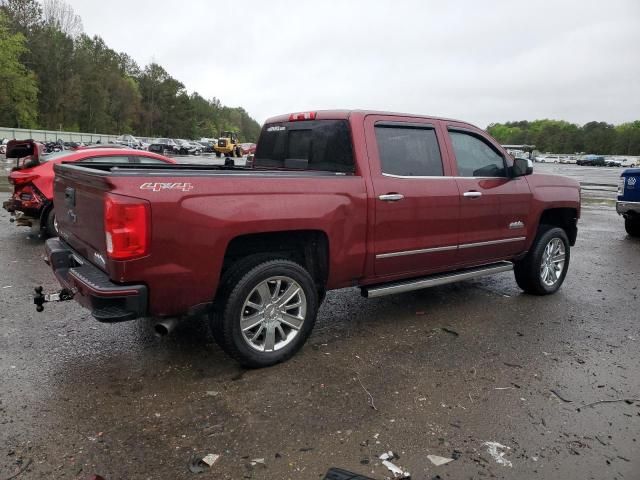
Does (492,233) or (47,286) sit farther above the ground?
(492,233)

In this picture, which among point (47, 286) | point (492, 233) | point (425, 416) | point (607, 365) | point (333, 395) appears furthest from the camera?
point (47, 286)

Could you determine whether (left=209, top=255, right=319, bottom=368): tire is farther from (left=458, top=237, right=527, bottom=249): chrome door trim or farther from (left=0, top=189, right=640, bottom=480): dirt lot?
(left=458, top=237, right=527, bottom=249): chrome door trim

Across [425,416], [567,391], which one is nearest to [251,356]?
[425,416]

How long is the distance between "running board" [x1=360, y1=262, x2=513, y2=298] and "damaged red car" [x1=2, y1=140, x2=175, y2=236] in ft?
15.4

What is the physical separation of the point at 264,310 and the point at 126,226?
122 cm

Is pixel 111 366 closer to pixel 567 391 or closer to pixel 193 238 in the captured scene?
pixel 193 238

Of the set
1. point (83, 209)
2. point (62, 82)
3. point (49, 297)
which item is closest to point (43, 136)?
point (62, 82)

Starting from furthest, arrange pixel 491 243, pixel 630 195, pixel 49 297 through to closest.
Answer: pixel 630 195 < pixel 491 243 < pixel 49 297

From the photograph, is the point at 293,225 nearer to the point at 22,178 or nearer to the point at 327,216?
the point at 327,216

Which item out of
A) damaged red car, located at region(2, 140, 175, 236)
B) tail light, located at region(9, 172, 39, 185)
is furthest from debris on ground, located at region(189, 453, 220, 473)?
tail light, located at region(9, 172, 39, 185)

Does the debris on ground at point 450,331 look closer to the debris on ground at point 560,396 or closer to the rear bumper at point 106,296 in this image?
the debris on ground at point 560,396

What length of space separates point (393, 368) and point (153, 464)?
1.93 meters

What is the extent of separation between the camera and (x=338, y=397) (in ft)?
11.5

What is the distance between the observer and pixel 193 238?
3371 mm
